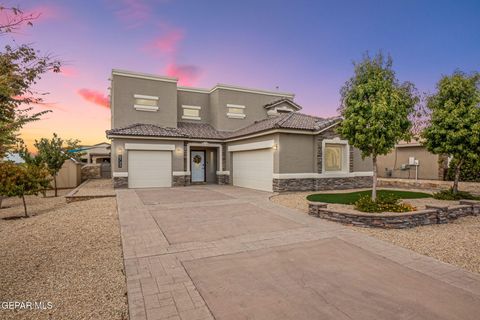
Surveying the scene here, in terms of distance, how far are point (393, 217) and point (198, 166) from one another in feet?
53.9

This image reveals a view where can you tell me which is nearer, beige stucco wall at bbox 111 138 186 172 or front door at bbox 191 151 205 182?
beige stucco wall at bbox 111 138 186 172

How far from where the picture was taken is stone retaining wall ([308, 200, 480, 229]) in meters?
7.46

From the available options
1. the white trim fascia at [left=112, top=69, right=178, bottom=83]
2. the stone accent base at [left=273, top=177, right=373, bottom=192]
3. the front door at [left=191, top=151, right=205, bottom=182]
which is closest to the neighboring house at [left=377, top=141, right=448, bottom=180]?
the stone accent base at [left=273, top=177, right=373, bottom=192]

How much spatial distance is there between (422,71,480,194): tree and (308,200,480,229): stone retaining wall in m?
3.59

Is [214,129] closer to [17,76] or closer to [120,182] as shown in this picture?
[120,182]

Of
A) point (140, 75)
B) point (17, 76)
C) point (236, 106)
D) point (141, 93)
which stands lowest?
point (17, 76)

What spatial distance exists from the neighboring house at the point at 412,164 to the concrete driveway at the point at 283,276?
59.8ft

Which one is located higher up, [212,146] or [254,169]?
[212,146]

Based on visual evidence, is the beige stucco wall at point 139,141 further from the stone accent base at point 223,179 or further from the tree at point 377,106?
the tree at point 377,106

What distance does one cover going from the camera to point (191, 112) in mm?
23078

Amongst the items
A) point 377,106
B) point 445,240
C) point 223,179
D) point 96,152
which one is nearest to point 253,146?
point 223,179

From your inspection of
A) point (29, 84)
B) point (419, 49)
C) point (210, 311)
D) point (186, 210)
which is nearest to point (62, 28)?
point (29, 84)

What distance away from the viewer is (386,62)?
29.7 ft

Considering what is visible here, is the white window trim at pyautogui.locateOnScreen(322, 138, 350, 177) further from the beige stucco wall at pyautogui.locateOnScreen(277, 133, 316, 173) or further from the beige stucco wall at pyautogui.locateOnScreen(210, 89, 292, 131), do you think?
the beige stucco wall at pyautogui.locateOnScreen(210, 89, 292, 131)
